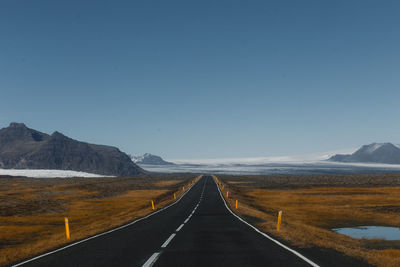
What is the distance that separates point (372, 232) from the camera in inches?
1093

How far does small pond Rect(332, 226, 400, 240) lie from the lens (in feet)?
85.1

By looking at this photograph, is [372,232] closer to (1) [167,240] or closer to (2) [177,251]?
(1) [167,240]

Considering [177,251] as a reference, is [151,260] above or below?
above

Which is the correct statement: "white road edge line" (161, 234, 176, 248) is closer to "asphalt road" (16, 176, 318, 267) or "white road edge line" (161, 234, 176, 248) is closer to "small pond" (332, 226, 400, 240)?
"asphalt road" (16, 176, 318, 267)

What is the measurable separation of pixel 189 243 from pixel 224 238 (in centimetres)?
219

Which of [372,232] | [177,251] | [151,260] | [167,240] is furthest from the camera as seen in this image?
[372,232]

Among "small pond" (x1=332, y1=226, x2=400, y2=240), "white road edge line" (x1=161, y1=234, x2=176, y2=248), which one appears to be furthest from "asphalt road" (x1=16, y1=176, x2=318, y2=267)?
"small pond" (x1=332, y1=226, x2=400, y2=240)

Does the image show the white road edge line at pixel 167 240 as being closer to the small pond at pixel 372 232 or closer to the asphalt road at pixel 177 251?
the asphalt road at pixel 177 251

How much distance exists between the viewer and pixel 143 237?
16234mm

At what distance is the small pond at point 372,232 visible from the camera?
85.1 ft

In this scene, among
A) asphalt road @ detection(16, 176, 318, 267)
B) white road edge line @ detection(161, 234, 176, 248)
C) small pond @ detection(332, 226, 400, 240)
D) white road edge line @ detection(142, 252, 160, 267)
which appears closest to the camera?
white road edge line @ detection(142, 252, 160, 267)

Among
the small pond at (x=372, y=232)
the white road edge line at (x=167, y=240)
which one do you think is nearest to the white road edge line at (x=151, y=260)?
the white road edge line at (x=167, y=240)

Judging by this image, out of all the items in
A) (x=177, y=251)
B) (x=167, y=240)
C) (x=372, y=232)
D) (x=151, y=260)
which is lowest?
(x=372, y=232)

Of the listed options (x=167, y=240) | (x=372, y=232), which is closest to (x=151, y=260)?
(x=167, y=240)
